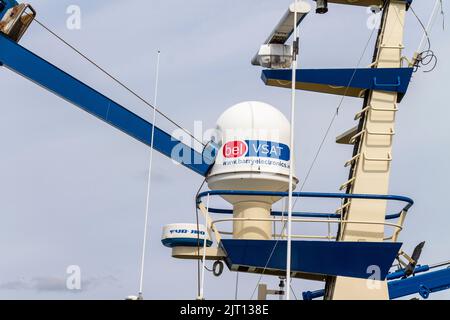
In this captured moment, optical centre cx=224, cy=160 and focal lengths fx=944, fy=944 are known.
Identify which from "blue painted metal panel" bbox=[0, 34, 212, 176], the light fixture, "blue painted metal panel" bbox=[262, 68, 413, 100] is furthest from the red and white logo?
the light fixture

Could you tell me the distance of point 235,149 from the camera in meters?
21.8

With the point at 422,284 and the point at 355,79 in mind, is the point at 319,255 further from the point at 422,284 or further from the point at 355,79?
the point at 355,79

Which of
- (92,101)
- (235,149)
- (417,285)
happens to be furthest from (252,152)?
(417,285)

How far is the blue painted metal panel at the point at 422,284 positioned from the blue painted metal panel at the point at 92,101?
575 centimetres

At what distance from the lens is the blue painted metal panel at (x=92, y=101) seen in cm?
2220

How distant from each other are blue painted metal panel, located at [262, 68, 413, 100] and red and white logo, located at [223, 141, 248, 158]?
205 centimetres

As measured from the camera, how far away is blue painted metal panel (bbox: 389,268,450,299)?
23.7 metres

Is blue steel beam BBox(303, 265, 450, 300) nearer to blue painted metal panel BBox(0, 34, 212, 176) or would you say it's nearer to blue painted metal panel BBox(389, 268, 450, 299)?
blue painted metal panel BBox(389, 268, 450, 299)

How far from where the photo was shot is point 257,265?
69.0 feet

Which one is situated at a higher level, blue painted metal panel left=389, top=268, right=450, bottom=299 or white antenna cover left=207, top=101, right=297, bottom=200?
white antenna cover left=207, top=101, right=297, bottom=200

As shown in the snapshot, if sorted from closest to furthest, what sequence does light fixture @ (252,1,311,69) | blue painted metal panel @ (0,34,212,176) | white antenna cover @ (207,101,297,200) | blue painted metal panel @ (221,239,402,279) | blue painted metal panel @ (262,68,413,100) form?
blue painted metal panel @ (221,239,402,279)
white antenna cover @ (207,101,297,200)
blue painted metal panel @ (0,34,212,176)
light fixture @ (252,1,311,69)
blue painted metal panel @ (262,68,413,100)

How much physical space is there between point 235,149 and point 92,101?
147 inches

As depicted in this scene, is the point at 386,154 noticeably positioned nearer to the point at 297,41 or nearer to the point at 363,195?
the point at 363,195
